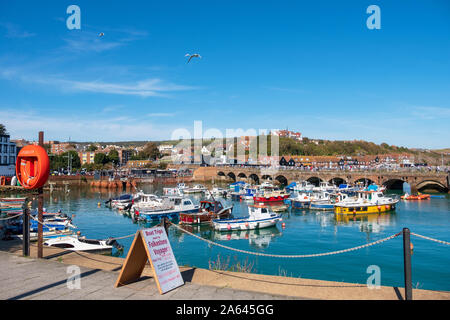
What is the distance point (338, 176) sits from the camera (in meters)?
79.2

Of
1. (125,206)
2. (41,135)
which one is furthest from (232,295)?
(125,206)

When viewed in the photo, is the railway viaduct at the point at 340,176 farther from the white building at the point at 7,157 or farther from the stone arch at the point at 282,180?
the white building at the point at 7,157

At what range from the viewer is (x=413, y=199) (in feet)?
182

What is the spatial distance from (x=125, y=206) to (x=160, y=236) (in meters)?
40.4

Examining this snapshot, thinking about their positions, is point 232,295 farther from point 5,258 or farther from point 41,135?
point 41,135

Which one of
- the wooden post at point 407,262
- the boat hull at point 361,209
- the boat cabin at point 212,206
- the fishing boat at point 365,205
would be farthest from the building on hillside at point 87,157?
the wooden post at point 407,262

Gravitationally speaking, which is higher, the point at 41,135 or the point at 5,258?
the point at 41,135

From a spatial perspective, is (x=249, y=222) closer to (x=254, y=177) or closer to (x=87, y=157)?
(x=254, y=177)

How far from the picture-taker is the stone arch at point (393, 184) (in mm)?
75062

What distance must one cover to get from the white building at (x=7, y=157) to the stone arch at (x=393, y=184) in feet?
301

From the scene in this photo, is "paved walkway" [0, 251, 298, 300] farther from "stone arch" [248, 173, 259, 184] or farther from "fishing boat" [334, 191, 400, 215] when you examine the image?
"stone arch" [248, 173, 259, 184]

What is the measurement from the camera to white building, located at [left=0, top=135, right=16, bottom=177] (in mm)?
81500
